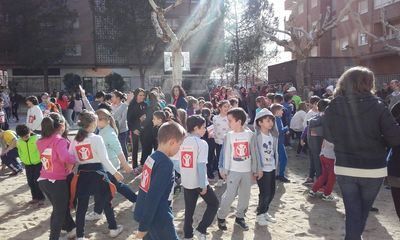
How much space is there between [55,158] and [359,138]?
314cm

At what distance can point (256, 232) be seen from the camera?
4879 millimetres

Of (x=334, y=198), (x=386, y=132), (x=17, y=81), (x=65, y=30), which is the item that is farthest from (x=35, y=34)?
(x=386, y=132)

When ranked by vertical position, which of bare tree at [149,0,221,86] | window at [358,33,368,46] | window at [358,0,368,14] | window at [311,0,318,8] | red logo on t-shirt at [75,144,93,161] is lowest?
red logo on t-shirt at [75,144,93,161]

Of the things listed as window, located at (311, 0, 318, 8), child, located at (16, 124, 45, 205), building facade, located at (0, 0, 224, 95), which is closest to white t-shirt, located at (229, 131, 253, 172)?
child, located at (16, 124, 45, 205)

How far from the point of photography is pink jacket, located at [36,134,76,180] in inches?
167

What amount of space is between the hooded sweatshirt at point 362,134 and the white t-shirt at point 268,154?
171 centimetres

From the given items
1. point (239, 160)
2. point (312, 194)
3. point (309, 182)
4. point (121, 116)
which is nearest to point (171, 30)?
point (121, 116)

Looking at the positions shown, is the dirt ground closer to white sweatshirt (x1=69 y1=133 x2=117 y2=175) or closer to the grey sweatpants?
the grey sweatpants

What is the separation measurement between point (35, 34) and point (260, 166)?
99.9 feet

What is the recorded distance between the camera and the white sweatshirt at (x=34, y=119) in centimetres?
826

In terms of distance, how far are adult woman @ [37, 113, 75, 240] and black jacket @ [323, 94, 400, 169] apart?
2.88 metres

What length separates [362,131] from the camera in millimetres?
3219

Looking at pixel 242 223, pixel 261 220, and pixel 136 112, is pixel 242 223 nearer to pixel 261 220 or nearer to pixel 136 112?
pixel 261 220

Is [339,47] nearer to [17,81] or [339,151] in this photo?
[17,81]
